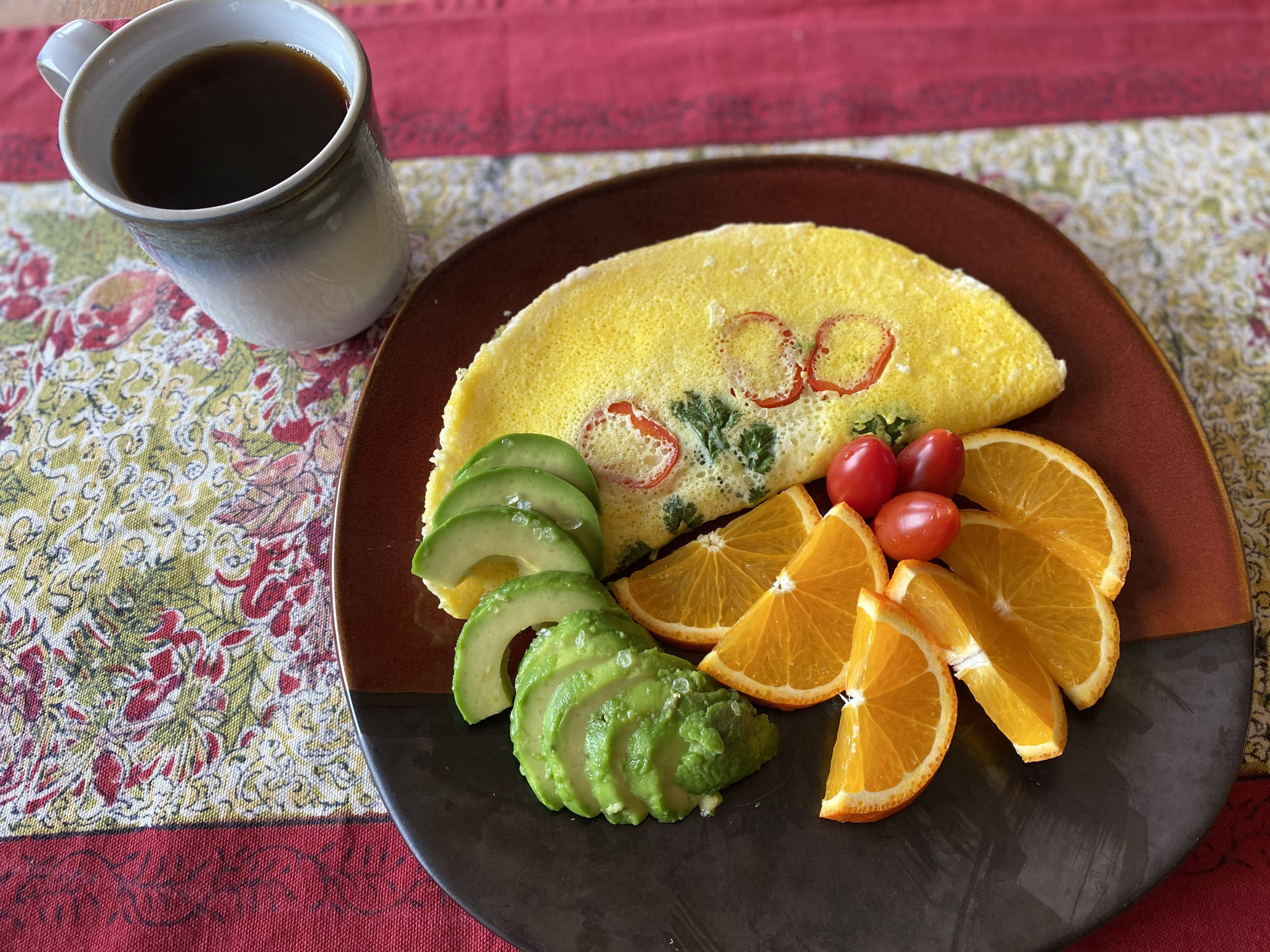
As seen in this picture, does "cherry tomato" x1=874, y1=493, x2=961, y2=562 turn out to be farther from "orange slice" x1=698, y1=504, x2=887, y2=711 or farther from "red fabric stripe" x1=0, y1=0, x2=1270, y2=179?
"red fabric stripe" x1=0, y1=0, x2=1270, y2=179

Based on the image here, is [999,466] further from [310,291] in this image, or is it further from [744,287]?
[310,291]

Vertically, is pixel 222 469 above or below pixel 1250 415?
below

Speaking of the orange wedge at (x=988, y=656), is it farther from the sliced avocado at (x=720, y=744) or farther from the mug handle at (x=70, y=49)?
the mug handle at (x=70, y=49)

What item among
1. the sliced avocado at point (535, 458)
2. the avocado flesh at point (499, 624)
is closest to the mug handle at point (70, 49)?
the sliced avocado at point (535, 458)

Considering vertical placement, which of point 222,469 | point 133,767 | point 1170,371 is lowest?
point 133,767

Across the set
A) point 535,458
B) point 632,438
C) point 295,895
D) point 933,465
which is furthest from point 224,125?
point 933,465

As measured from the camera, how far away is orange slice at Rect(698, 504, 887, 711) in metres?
2.08

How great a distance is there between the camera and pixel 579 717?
6.23ft

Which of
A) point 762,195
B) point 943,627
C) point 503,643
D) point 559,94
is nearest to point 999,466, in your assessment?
point 943,627

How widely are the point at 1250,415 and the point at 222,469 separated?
9.74 ft

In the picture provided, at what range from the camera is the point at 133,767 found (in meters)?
2.19

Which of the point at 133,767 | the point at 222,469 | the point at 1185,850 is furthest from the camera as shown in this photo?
the point at 222,469

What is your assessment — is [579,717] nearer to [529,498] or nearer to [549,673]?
[549,673]

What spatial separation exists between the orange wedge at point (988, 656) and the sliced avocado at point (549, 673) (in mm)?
678
